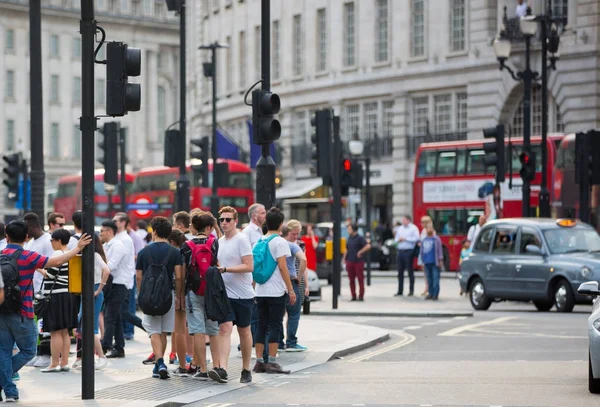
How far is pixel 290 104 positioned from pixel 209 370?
50.8 metres

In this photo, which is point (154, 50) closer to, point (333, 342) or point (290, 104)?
point (290, 104)

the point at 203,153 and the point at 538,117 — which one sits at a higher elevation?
the point at 538,117

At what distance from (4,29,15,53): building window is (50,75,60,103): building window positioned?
435 centimetres

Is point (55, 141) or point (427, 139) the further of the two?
point (55, 141)

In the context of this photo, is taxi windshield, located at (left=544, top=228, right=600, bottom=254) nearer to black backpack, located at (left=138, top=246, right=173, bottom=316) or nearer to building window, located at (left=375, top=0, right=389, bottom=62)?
black backpack, located at (left=138, top=246, right=173, bottom=316)

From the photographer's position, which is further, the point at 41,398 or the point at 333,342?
the point at 333,342

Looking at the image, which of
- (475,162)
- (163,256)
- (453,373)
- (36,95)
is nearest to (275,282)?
(163,256)

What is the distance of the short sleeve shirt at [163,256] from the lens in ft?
49.8

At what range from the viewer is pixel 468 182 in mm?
46406

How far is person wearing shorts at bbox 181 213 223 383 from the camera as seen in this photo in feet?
49.5

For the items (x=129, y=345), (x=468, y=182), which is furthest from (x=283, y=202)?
(x=129, y=345)

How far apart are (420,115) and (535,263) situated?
32.4 meters

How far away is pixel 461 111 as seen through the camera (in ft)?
187

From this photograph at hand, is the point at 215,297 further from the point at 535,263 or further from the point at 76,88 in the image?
the point at 76,88
